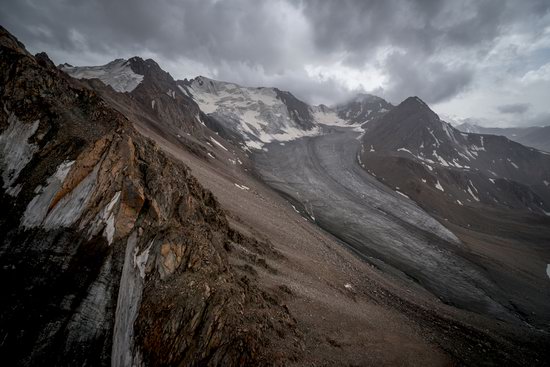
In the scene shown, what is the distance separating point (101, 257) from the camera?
12.5 meters

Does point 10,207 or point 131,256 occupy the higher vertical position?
point 131,256

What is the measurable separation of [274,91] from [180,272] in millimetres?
188617

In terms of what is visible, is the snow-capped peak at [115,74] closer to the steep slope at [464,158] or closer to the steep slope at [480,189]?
the steep slope at [480,189]

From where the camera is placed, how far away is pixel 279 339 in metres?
11.8

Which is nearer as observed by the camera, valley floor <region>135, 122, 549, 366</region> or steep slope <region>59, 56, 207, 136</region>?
valley floor <region>135, 122, 549, 366</region>

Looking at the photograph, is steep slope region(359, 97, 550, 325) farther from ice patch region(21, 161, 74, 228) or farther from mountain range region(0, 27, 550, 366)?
ice patch region(21, 161, 74, 228)

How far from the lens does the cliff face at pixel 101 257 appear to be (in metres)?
9.60

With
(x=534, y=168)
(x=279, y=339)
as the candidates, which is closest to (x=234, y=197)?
(x=279, y=339)

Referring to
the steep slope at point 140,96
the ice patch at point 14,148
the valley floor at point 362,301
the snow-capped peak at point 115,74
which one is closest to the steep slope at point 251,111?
the steep slope at point 140,96

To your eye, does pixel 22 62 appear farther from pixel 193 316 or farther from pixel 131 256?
pixel 193 316

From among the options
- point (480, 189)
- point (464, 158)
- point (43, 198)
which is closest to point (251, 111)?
point (464, 158)

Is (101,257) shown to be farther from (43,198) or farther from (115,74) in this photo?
(115,74)

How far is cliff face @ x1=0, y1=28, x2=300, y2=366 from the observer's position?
31.5 ft

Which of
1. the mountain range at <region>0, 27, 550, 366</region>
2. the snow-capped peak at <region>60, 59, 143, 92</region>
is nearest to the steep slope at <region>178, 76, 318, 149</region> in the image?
the snow-capped peak at <region>60, 59, 143, 92</region>
